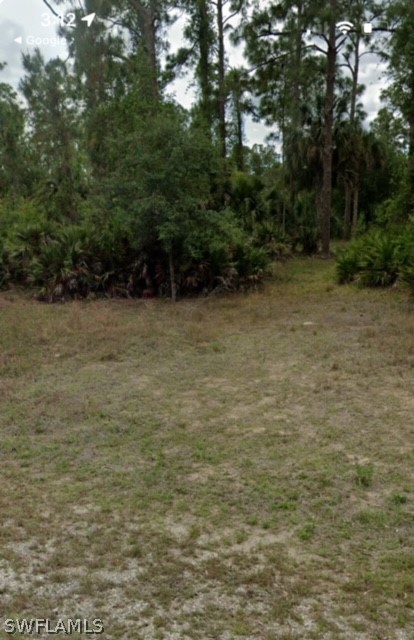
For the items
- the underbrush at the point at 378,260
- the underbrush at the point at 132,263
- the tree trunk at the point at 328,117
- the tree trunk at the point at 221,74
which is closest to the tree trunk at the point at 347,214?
the tree trunk at the point at 328,117

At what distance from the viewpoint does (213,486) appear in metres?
3.34

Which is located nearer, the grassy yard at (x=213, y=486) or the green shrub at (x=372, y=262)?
the grassy yard at (x=213, y=486)

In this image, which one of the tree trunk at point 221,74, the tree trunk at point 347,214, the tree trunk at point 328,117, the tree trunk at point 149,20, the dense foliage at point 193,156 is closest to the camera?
the dense foliage at point 193,156

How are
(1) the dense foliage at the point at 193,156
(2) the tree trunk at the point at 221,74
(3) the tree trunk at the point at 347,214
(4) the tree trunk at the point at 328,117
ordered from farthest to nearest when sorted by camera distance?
1. (3) the tree trunk at the point at 347,214
2. (2) the tree trunk at the point at 221,74
3. (4) the tree trunk at the point at 328,117
4. (1) the dense foliage at the point at 193,156

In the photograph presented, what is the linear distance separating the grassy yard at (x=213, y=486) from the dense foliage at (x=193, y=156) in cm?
389

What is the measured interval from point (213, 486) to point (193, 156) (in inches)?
294

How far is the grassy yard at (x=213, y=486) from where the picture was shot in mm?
2225

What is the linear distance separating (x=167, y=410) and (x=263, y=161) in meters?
30.5

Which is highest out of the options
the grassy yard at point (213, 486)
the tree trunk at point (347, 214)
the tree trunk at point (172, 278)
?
the tree trunk at point (347, 214)

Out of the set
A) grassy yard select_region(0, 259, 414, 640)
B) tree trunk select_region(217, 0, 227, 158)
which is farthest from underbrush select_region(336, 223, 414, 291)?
tree trunk select_region(217, 0, 227, 158)

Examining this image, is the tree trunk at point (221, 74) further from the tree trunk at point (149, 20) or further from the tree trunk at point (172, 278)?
the tree trunk at point (172, 278)

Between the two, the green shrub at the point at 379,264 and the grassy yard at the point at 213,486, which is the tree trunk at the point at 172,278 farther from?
the green shrub at the point at 379,264

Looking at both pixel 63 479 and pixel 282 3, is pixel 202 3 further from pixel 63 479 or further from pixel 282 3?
pixel 63 479

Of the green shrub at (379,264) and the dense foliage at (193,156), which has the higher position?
the dense foliage at (193,156)
